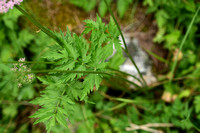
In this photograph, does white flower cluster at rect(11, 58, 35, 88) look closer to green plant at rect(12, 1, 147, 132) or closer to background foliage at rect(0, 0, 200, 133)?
green plant at rect(12, 1, 147, 132)

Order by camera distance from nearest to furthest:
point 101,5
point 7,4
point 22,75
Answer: point 7,4 → point 22,75 → point 101,5

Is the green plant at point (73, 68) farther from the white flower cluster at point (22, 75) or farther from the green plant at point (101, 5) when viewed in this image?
the green plant at point (101, 5)

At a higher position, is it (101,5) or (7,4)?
(101,5)

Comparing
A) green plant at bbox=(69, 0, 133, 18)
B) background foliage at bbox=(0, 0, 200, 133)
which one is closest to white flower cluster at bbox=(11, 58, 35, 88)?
background foliage at bbox=(0, 0, 200, 133)

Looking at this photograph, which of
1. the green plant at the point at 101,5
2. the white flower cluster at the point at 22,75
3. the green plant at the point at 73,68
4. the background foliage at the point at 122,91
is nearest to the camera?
the white flower cluster at the point at 22,75

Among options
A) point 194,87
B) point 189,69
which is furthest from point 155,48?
point 194,87

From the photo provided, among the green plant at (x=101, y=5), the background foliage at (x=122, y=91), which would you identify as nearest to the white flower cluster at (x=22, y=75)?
the background foliage at (x=122, y=91)

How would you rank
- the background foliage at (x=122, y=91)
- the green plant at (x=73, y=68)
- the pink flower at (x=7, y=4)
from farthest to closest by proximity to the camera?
the background foliage at (x=122, y=91)
the green plant at (x=73, y=68)
the pink flower at (x=7, y=4)

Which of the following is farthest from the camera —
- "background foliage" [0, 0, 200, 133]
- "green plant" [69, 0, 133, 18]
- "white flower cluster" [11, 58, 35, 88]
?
"green plant" [69, 0, 133, 18]

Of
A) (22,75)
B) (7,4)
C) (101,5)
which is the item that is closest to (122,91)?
(101,5)

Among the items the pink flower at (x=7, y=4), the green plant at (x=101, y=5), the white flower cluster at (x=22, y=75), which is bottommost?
the white flower cluster at (x=22, y=75)

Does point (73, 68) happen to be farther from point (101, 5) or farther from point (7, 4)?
point (101, 5)

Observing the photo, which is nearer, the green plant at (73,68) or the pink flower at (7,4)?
the pink flower at (7,4)
